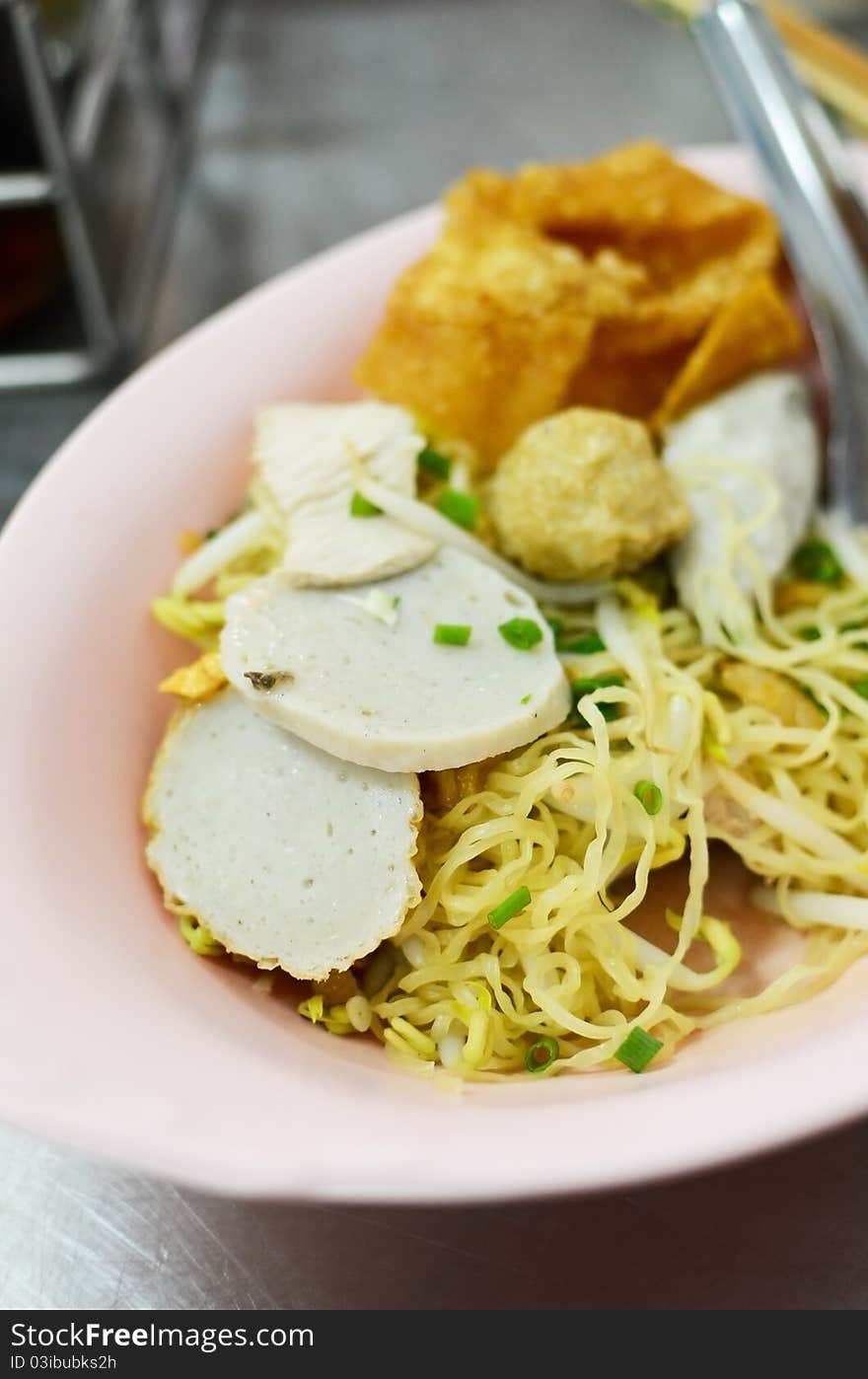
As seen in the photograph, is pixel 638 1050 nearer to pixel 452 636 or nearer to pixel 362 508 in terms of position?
pixel 452 636

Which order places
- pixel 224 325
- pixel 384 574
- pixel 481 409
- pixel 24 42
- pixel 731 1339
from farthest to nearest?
pixel 24 42, pixel 224 325, pixel 481 409, pixel 384 574, pixel 731 1339

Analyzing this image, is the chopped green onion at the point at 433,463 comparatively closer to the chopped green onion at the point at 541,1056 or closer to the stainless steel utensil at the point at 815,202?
the stainless steel utensil at the point at 815,202

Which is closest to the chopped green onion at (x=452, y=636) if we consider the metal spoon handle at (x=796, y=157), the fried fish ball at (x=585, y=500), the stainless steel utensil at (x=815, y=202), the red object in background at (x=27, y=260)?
the fried fish ball at (x=585, y=500)

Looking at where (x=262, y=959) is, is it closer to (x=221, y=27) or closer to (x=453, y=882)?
(x=453, y=882)

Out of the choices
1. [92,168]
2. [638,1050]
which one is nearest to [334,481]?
[638,1050]

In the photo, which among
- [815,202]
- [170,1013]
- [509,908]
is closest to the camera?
[170,1013]

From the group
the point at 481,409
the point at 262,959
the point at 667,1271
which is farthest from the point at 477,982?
the point at 481,409

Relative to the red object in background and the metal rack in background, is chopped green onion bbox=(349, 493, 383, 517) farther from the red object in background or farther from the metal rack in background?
the red object in background
